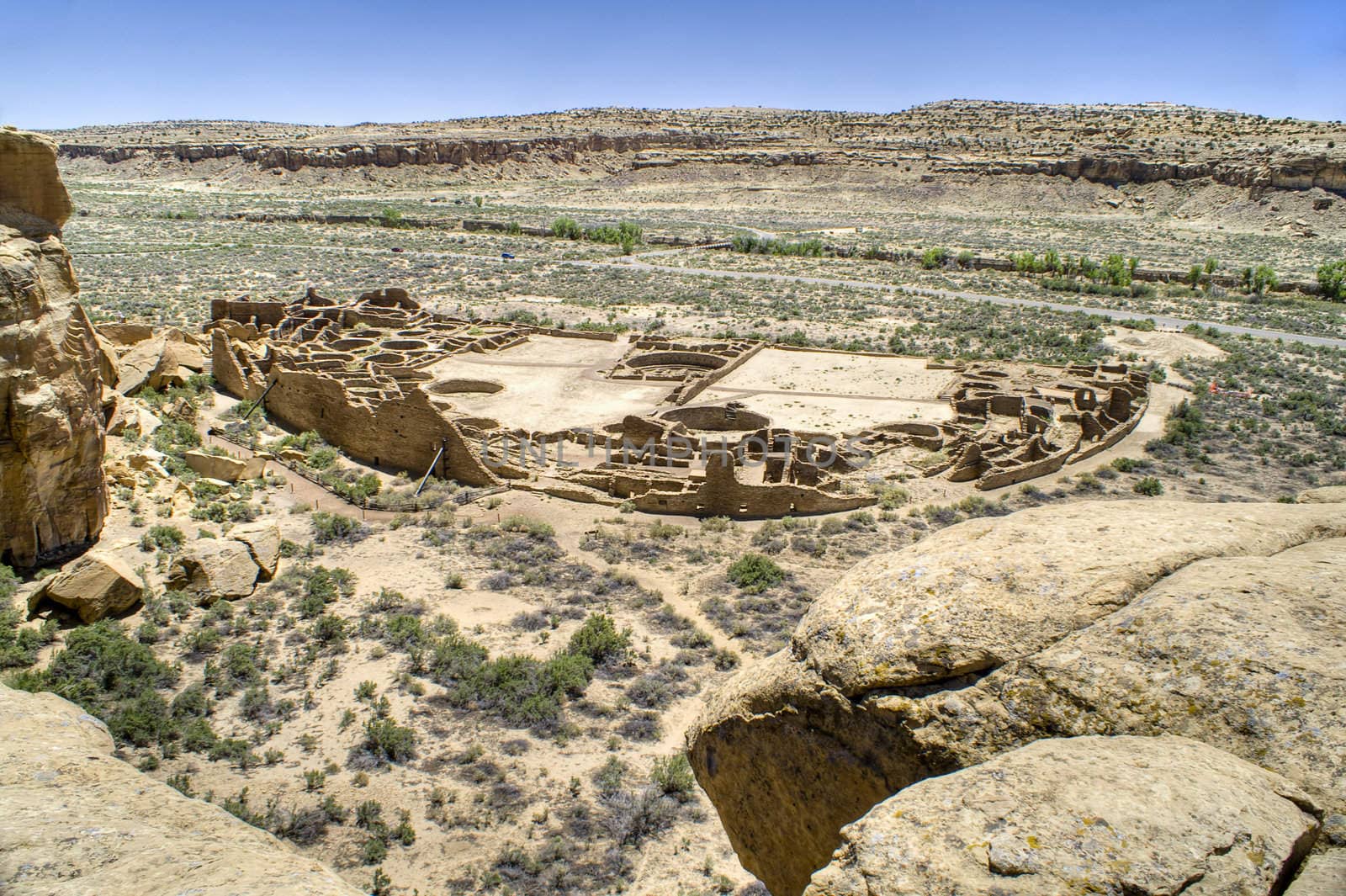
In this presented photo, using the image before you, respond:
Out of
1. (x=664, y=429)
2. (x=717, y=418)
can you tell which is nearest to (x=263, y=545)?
(x=664, y=429)

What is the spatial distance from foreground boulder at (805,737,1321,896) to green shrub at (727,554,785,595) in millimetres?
14485

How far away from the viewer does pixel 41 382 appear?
51.5 ft

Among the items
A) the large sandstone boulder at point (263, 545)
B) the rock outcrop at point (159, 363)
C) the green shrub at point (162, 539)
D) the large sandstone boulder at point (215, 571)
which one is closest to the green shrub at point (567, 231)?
the rock outcrop at point (159, 363)

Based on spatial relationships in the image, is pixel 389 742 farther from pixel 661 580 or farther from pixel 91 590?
pixel 661 580

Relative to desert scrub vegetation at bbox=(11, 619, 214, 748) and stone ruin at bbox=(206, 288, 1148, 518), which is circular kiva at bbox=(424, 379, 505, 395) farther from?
desert scrub vegetation at bbox=(11, 619, 214, 748)

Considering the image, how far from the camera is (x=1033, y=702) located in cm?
427

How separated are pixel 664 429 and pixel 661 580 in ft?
29.8

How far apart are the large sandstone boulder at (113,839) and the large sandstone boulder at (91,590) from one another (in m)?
8.39

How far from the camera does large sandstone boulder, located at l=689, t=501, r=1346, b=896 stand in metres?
3.78

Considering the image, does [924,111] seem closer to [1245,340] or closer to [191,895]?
[1245,340]

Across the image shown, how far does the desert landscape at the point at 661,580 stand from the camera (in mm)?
3873

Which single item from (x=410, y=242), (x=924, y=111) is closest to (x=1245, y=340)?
(x=410, y=242)

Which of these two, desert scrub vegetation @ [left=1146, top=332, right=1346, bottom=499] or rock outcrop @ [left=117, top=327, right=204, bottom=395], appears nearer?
desert scrub vegetation @ [left=1146, top=332, right=1346, bottom=499]

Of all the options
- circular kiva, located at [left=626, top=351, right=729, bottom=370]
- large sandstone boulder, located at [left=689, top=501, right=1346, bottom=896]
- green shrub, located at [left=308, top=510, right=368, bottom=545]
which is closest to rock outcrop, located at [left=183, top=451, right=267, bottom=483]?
green shrub, located at [left=308, top=510, right=368, bottom=545]
